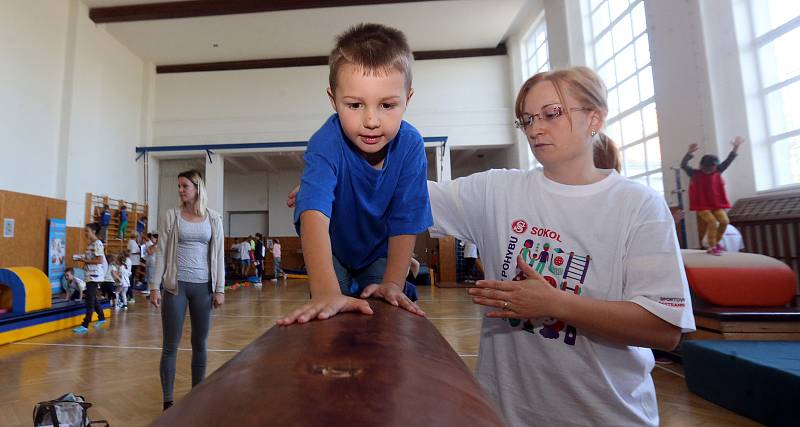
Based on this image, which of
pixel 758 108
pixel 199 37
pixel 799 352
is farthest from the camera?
pixel 199 37

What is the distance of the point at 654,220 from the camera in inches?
40.8

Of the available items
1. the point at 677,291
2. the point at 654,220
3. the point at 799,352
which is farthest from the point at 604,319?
the point at 799,352

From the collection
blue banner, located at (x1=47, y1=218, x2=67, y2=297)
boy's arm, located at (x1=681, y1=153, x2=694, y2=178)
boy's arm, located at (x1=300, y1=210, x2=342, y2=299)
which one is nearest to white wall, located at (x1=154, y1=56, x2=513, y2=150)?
blue banner, located at (x1=47, y1=218, x2=67, y2=297)

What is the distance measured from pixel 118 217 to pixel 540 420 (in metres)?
13.1

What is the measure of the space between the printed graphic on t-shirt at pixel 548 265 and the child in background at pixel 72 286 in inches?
370

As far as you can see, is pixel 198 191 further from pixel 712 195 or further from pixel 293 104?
pixel 293 104

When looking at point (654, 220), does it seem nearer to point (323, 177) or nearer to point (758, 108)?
point (323, 177)

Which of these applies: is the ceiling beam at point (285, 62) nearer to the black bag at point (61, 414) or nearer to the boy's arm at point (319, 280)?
the black bag at point (61, 414)

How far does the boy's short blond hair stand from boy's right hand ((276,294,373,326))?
2.11ft

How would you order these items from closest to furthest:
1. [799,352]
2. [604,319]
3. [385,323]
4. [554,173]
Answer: [385,323], [604,319], [554,173], [799,352]

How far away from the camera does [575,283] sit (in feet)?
3.67

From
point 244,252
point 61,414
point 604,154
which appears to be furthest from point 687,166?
point 244,252

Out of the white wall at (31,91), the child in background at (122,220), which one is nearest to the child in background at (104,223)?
the child in background at (122,220)

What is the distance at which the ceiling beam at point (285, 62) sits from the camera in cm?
1336
